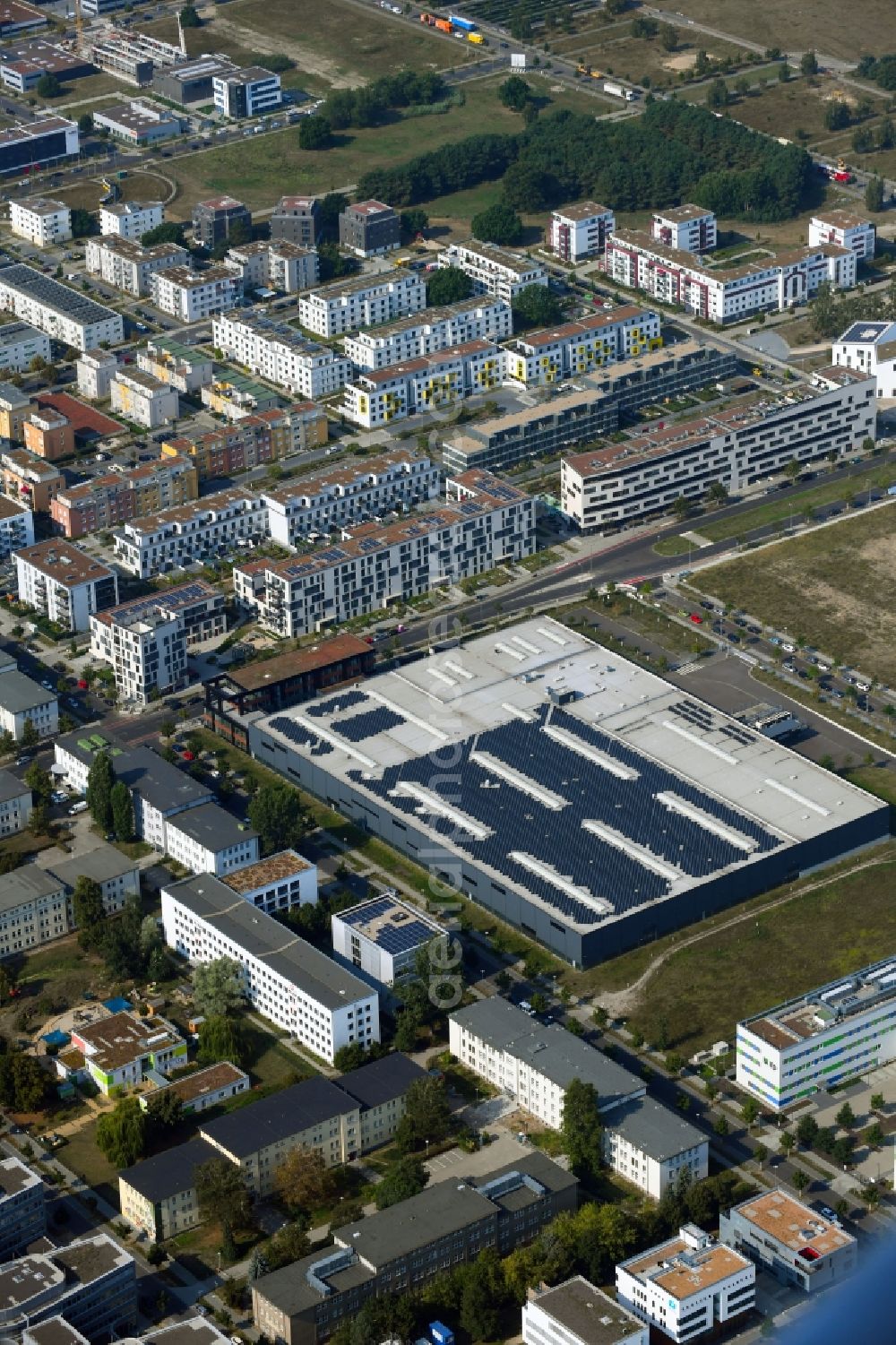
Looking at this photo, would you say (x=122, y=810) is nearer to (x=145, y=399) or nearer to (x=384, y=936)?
(x=384, y=936)

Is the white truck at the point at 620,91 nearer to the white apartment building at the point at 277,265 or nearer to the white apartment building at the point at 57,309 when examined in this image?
the white apartment building at the point at 277,265

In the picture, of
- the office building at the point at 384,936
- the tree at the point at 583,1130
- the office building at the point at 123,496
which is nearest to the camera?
the tree at the point at 583,1130

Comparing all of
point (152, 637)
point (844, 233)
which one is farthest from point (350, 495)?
point (844, 233)

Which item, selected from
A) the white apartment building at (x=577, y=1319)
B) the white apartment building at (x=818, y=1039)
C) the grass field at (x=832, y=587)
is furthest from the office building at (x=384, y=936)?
the grass field at (x=832, y=587)

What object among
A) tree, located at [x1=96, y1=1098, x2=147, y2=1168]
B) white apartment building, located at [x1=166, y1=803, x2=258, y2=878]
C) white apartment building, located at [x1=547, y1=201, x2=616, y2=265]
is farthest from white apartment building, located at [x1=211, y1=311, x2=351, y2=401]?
tree, located at [x1=96, y1=1098, x2=147, y2=1168]

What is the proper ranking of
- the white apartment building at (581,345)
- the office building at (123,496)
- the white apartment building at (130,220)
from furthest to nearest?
the white apartment building at (130,220), the white apartment building at (581,345), the office building at (123,496)

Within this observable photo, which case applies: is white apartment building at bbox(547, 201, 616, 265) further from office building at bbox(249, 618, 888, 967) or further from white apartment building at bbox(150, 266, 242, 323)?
office building at bbox(249, 618, 888, 967)
